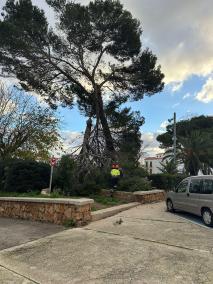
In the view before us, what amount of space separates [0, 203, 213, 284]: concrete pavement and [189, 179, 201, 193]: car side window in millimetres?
1324

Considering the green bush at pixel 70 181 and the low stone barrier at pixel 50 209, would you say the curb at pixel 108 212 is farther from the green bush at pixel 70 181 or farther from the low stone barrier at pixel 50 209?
the green bush at pixel 70 181

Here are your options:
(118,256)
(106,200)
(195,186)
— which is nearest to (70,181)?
(106,200)

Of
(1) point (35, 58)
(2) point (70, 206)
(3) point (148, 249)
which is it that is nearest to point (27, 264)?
(3) point (148, 249)

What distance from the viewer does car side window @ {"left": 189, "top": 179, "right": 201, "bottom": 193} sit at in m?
11.1

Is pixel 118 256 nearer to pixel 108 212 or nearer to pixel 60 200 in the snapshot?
pixel 60 200

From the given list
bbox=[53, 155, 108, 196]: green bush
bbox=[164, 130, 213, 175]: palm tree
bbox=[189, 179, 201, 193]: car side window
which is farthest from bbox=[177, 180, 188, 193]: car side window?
bbox=[164, 130, 213, 175]: palm tree

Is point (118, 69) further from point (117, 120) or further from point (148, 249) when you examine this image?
point (148, 249)

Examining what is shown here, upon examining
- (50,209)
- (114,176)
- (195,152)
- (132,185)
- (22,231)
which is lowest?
(22,231)

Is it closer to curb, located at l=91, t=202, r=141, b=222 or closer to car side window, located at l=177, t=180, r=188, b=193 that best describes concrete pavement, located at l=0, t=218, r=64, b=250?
curb, located at l=91, t=202, r=141, b=222

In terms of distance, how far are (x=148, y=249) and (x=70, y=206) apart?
378 cm

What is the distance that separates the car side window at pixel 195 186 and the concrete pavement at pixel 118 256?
132 cm

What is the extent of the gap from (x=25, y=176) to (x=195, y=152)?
26.8m

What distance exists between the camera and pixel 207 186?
34.6ft

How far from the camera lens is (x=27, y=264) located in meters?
6.68
